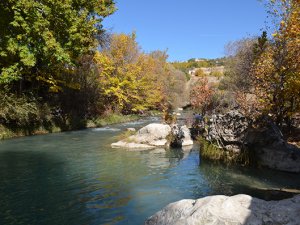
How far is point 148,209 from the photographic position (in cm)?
930

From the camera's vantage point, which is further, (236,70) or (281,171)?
(236,70)

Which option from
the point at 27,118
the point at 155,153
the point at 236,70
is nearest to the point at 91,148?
the point at 155,153

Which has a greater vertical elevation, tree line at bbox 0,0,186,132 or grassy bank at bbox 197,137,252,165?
tree line at bbox 0,0,186,132

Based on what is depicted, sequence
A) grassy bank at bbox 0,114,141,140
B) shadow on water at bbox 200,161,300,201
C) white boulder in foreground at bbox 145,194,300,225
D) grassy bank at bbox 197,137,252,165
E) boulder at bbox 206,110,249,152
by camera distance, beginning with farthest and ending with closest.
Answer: grassy bank at bbox 0,114,141,140
boulder at bbox 206,110,249,152
grassy bank at bbox 197,137,252,165
shadow on water at bbox 200,161,300,201
white boulder in foreground at bbox 145,194,300,225

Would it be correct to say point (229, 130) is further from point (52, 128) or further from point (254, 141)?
point (52, 128)

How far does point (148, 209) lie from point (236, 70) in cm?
3062

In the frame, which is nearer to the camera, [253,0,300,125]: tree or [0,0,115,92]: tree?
[253,0,300,125]: tree

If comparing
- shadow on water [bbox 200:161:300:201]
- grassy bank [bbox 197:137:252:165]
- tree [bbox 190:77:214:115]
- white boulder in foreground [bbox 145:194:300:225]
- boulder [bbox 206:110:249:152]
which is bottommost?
shadow on water [bbox 200:161:300:201]

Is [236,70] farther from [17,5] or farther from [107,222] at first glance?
[107,222]

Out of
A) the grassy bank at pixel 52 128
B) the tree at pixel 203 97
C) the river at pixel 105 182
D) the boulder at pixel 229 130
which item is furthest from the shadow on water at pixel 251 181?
the grassy bank at pixel 52 128

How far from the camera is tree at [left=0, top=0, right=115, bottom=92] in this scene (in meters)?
21.9

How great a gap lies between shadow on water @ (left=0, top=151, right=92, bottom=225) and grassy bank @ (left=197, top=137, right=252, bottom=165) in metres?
7.09

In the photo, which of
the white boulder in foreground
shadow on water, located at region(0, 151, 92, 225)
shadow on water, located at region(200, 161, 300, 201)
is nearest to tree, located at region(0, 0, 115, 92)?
shadow on water, located at region(0, 151, 92, 225)

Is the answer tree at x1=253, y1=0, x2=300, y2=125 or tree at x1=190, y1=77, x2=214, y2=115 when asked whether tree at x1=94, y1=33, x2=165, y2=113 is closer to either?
tree at x1=190, y1=77, x2=214, y2=115
